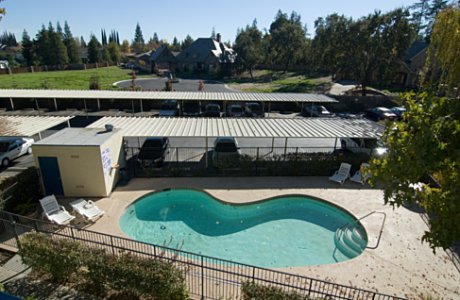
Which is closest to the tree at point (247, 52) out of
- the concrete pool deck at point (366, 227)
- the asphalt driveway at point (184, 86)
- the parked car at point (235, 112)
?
the asphalt driveway at point (184, 86)

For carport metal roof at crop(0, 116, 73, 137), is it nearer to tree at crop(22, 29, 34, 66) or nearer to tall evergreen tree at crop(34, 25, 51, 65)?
Answer: tall evergreen tree at crop(34, 25, 51, 65)

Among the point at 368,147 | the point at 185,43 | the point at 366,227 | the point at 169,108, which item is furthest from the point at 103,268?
the point at 185,43

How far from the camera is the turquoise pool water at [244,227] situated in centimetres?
1034

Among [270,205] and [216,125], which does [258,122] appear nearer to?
[216,125]

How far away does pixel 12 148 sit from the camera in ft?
53.6

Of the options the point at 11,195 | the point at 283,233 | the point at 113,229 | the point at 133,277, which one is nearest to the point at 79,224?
the point at 113,229

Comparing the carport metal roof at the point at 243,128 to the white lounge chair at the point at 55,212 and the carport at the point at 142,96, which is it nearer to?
the white lounge chair at the point at 55,212

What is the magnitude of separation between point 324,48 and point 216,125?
32.3 meters

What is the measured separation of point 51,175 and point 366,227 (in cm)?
1418

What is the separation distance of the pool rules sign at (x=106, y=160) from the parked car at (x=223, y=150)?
5494mm

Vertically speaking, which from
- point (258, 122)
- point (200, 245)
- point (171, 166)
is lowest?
point (200, 245)

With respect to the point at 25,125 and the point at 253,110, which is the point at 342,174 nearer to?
the point at 253,110

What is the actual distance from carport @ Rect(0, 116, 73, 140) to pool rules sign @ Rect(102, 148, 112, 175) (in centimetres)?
434

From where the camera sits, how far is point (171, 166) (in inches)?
623
